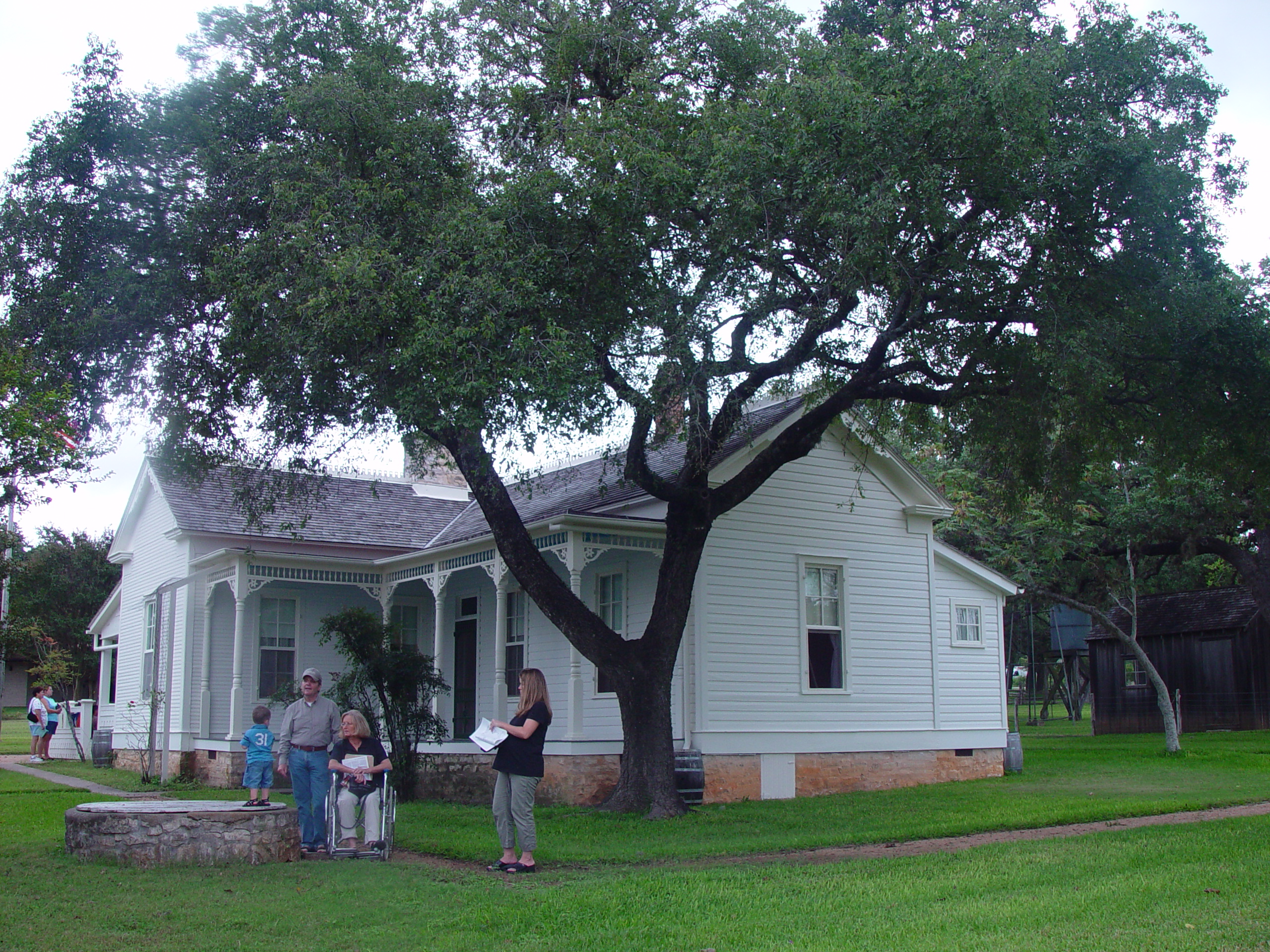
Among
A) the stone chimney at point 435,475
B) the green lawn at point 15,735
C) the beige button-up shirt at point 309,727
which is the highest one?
the stone chimney at point 435,475

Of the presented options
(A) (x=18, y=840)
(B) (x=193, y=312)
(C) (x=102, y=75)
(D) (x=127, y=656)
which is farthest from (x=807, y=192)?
(D) (x=127, y=656)

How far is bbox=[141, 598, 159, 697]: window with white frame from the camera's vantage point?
23.0 m

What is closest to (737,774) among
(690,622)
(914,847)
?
(690,622)

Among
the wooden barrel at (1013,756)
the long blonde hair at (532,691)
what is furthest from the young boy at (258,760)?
the wooden barrel at (1013,756)

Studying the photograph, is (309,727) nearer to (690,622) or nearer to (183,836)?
(183,836)

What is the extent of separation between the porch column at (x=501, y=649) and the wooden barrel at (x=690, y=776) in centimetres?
307

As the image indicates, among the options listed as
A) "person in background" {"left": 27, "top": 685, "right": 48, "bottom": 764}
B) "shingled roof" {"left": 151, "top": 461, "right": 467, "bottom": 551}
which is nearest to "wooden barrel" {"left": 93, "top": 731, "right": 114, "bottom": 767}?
"person in background" {"left": 27, "top": 685, "right": 48, "bottom": 764}

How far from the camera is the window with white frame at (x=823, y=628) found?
17.5 m

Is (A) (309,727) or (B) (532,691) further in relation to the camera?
(A) (309,727)

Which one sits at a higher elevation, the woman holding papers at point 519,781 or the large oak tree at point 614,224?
the large oak tree at point 614,224

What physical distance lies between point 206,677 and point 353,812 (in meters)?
10.7

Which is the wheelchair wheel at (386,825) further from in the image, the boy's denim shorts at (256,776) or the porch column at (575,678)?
the porch column at (575,678)

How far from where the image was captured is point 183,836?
959 cm

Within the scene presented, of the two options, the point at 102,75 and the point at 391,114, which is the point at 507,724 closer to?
the point at 391,114
